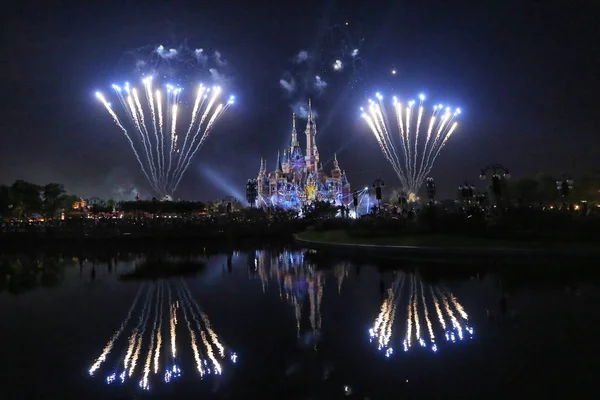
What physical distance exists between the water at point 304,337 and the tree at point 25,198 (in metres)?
74.8

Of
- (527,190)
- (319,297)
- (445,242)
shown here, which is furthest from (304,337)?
(527,190)

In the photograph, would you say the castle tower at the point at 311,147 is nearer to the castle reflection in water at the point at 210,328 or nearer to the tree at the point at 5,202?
the tree at the point at 5,202

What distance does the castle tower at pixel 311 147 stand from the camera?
126 meters

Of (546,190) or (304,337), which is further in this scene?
(546,190)

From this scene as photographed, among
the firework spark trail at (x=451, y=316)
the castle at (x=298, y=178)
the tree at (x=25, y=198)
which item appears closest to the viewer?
the firework spark trail at (x=451, y=316)

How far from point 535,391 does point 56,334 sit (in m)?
8.83

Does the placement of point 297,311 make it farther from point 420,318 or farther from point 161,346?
point 161,346

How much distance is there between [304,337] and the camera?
9148 mm

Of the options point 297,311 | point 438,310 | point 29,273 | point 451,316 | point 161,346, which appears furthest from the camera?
point 29,273

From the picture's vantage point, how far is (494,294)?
12891mm

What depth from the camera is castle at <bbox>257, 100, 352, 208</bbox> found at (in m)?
116

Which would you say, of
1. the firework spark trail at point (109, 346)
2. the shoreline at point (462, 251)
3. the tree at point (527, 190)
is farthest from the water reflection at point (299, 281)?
the tree at point (527, 190)

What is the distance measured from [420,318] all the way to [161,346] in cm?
542

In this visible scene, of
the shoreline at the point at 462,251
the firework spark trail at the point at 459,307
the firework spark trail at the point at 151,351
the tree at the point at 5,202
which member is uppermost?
the tree at the point at 5,202
